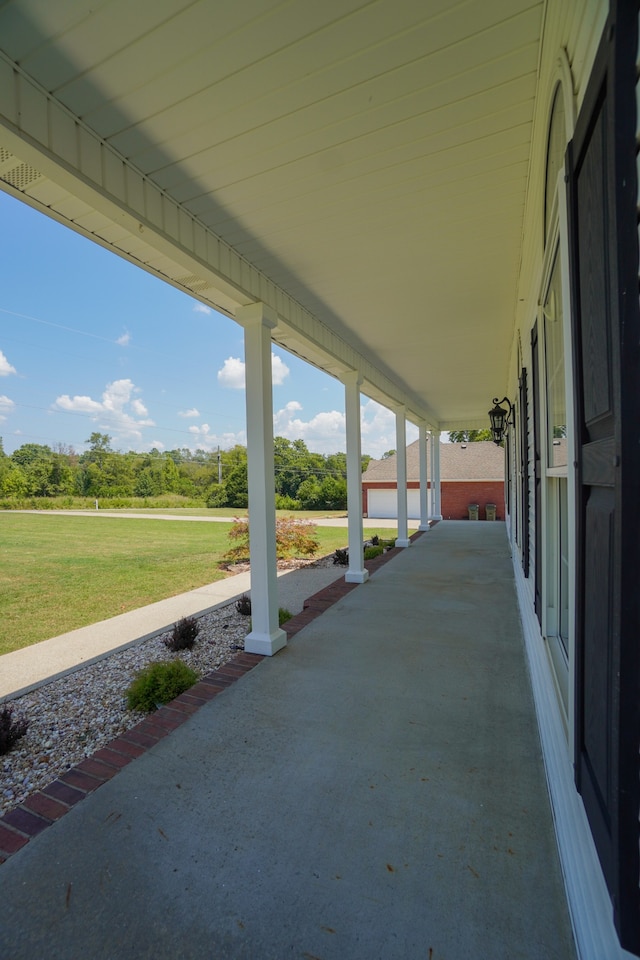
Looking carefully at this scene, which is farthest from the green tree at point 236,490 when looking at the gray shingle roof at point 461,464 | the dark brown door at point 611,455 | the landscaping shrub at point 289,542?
the dark brown door at point 611,455

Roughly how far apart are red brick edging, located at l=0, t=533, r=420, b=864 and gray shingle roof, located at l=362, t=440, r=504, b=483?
57.3 ft

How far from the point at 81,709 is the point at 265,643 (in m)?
1.51

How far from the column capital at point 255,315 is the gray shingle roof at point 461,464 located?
54.6 feet

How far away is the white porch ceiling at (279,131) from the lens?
1707 millimetres

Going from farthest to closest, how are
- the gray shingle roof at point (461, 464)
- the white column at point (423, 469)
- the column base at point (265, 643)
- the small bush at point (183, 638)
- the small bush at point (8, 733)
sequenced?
1. the gray shingle roof at point (461, 464)
2. the white column at point (423, 469)
3. the small bush at point (183, 638)
4. the column base at point (265, 643)
5. the small bush at point (8, 733)

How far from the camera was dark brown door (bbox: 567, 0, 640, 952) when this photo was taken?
0.86 m

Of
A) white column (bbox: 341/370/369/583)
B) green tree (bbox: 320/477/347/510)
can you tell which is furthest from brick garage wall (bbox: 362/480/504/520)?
white column (bbox: 341/370/369/583)

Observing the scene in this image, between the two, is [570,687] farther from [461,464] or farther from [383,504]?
[383,504]

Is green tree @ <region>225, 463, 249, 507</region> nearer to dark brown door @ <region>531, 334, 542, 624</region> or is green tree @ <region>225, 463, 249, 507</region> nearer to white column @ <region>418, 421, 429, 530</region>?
white column @ <region>418, 421, 429, 530</region>

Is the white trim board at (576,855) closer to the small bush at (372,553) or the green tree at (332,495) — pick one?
the small bush at (372,553)

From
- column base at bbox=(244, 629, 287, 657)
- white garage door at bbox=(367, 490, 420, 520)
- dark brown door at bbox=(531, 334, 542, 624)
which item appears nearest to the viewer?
dark brown door at bbox=(531, 334, 542, 624)

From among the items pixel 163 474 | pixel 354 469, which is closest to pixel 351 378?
pixel 354 469

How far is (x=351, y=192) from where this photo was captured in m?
2.74

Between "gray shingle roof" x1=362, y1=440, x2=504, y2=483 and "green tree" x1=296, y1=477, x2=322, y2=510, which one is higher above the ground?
"gray shingle roof" x1=362, y1=440, x2=504, y2=483
